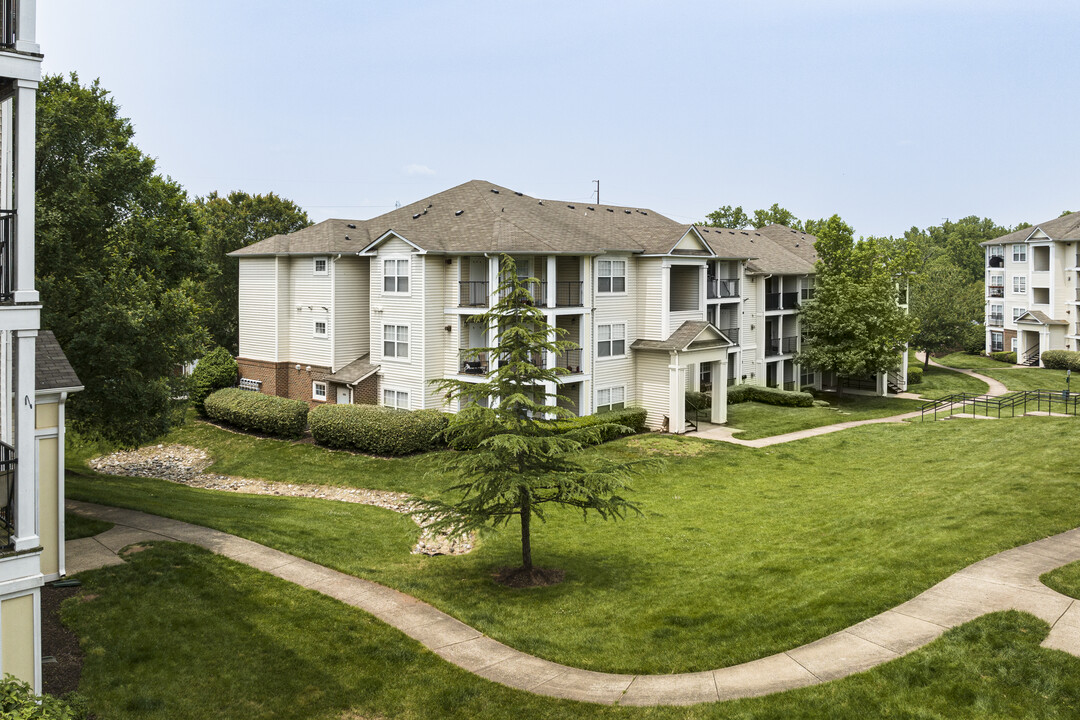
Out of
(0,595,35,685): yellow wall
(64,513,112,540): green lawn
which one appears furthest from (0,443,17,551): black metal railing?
(64,513,112,540): green lawn

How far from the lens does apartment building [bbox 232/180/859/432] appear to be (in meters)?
33.5

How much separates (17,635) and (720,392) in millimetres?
31802

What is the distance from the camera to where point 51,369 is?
14.7 meters

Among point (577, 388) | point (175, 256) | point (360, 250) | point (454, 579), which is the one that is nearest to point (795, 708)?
point (454, 579)

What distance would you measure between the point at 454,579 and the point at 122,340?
1083cm

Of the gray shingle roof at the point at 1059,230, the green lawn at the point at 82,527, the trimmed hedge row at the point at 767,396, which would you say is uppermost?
the gray shingle roof at the point at 1059,230

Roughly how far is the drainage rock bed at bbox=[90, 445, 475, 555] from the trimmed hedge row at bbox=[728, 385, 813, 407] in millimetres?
22265

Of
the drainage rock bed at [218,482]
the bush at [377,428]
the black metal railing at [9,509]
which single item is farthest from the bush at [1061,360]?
the black metal railing at [9,509]

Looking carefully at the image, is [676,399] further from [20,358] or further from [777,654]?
[20,358]

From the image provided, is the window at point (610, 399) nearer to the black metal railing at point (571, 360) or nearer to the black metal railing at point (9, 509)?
the black metal railing at point (571, 360)

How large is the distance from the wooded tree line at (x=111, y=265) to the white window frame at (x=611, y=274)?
54.1ft

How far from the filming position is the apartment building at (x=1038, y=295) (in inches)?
2411

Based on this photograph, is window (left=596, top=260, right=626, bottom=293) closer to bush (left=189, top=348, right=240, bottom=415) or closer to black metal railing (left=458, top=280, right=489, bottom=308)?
black metal railing (left=458, top=280, right=489, bottom=308)

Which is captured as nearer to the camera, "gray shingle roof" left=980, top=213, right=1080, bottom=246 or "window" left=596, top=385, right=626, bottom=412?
"window" left=596, top=385, right=626, bottom=412
